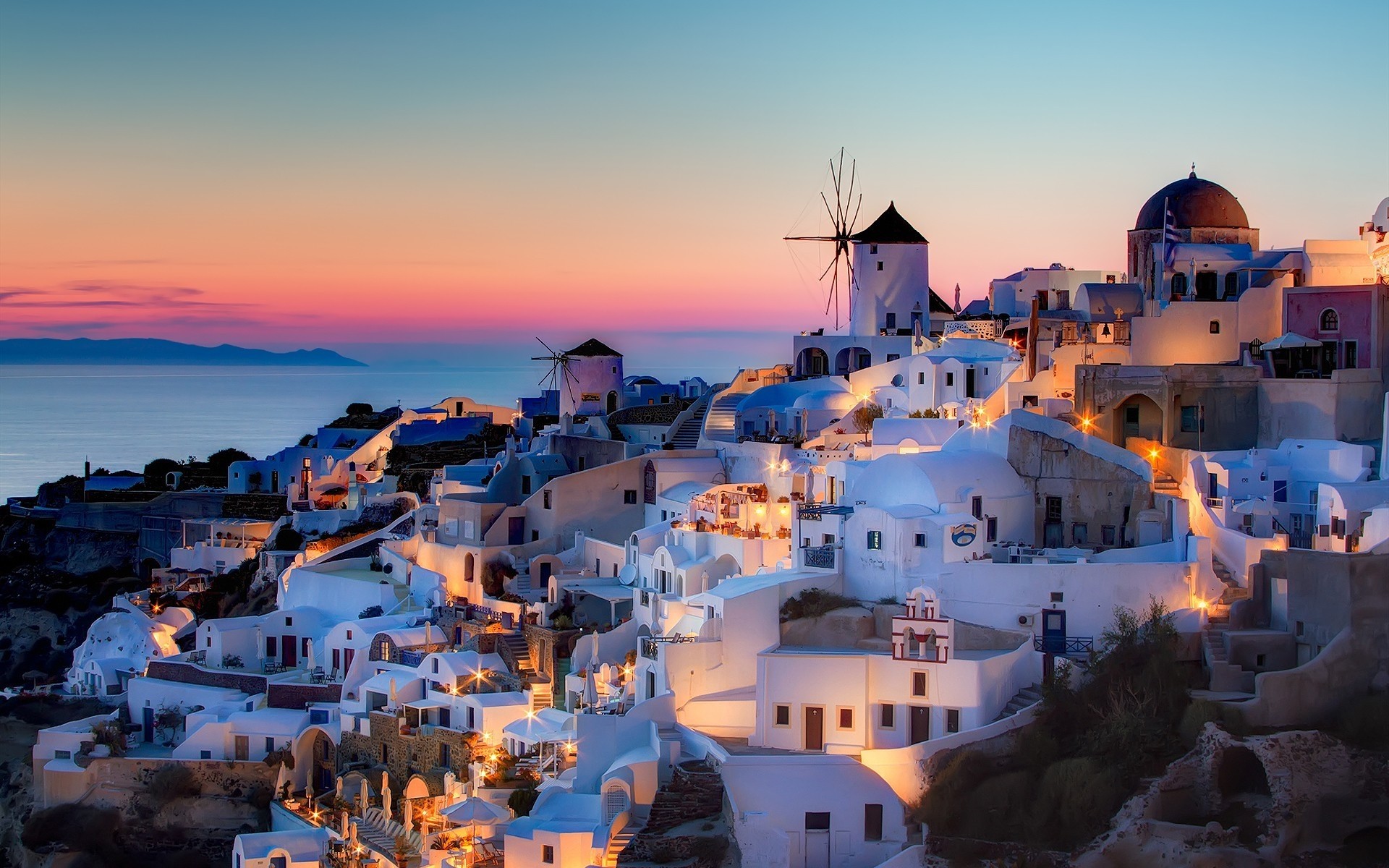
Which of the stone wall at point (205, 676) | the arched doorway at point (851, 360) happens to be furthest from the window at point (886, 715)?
the arched doorway at point (851, 360)

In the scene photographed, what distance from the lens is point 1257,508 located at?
2512cm

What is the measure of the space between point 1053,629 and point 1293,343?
8508 millimetres

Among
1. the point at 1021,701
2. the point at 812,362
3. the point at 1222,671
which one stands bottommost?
the point at 1021,701

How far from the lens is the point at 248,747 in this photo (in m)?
30.9

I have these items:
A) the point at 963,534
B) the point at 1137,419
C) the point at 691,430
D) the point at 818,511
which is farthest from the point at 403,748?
the point at 1137,419

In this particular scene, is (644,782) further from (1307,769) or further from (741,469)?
(741,469)

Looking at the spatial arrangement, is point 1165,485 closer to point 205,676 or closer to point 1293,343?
point 1293,343

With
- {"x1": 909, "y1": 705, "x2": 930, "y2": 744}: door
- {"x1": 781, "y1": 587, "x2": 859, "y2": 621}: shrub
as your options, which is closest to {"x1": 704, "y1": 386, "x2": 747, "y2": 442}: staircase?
{"x1": 781, "y1": 587, "x2": 859, "y2": 621}: shrub

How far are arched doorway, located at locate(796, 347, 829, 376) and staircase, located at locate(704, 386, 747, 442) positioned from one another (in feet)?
5.98

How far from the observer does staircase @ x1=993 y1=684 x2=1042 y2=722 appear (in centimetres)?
2305

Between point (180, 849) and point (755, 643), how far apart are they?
1317cm

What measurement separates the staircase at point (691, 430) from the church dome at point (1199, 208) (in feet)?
38.5

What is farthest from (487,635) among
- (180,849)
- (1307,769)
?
(1307,769)

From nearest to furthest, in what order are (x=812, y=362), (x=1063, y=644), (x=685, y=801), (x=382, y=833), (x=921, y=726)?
(x=685, y=801), (x=921, y=726), (x=1063, y=644), (x=382, y=833), (x=812, y=362)
